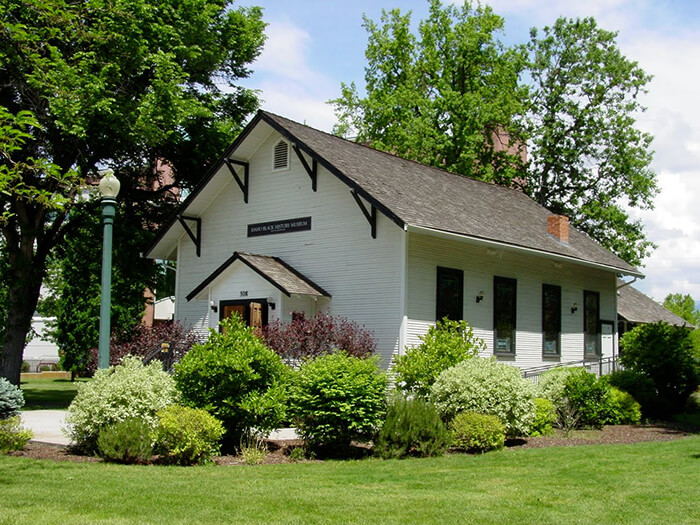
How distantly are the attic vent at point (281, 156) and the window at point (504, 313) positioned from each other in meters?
6.45

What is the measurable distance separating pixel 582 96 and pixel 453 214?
72.3 feet

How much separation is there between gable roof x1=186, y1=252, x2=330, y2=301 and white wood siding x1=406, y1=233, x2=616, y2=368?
8.10 feet

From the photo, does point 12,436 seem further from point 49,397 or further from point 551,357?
point 551,357

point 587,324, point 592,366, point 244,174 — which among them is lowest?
point 592,366

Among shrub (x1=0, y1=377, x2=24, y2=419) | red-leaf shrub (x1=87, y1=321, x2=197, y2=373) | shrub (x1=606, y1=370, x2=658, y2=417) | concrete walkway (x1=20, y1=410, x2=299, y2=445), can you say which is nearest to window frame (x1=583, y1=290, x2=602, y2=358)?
shrub (x1=606, y1=370, x2=658, y2=417)

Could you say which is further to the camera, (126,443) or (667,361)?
(667,361)

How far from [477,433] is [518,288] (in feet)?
33.3

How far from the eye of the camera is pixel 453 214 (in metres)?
20.4

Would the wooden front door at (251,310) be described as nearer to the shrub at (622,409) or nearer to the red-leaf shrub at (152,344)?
the red-leaf shrub at (152,344)

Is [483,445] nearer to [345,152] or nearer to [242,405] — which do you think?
[242,405]

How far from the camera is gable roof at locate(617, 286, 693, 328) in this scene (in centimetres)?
3684

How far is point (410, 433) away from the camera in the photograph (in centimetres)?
1247

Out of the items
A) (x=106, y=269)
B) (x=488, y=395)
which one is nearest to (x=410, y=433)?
(x=488, y=395)

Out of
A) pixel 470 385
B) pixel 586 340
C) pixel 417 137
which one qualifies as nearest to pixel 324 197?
pixel 470 385
